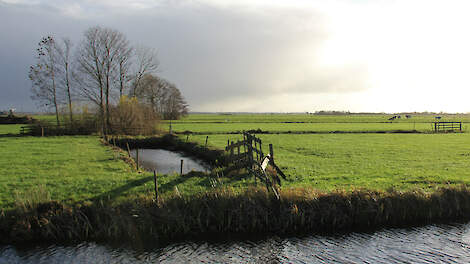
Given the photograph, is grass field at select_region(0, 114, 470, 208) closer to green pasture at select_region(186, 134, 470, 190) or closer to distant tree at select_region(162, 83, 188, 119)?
green pasture at select_region(186, 134, 470, 190)

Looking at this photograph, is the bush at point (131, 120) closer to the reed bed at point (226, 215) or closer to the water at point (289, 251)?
the reed bed at point (226, 215)

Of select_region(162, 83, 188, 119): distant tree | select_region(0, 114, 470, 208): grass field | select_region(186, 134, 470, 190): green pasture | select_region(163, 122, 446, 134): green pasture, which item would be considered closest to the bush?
select_region(163, 122, 446, 134): green pasture

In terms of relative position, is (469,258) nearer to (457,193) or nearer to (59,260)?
(457,193)

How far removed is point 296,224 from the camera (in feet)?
46.3

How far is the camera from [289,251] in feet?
39.9

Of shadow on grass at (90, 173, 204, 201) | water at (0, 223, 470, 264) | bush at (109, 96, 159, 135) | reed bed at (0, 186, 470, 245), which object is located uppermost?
bush at (109, 96, 159, 135)

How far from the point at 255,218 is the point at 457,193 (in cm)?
1015

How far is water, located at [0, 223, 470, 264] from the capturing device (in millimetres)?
11492

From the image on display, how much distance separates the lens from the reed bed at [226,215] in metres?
13.1

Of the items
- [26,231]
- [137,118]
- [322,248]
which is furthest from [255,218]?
[137,118]

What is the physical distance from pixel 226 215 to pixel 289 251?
320cm

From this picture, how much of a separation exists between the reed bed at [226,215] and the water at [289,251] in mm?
802

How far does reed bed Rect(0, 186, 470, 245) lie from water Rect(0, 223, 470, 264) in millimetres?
802

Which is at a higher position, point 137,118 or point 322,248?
point 137,118
